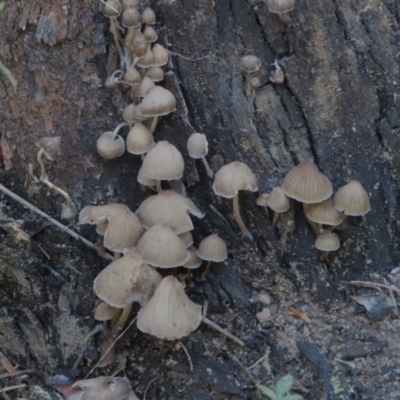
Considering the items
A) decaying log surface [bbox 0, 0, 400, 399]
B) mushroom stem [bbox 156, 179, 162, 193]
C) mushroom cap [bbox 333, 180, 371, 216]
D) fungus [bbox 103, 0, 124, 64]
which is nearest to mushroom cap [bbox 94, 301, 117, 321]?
Result: decaying log surface [bbox 0, 0, 400, 399]

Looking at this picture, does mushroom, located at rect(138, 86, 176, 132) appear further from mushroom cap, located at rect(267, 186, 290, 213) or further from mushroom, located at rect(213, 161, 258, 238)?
mushroom cap, located at rect(267, 186, 290, 213)

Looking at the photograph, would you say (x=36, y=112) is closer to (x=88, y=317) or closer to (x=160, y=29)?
(x=160, y=29)

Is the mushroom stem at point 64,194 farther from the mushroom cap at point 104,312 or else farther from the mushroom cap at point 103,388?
the mushroom cap at point 103,388

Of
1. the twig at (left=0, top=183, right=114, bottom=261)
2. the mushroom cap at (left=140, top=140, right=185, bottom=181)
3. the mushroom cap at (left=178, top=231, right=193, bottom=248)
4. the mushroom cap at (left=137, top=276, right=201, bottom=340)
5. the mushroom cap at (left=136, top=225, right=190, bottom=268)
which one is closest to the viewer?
the mushroom cap at (left=137, top=276, right=201, bottom=340)

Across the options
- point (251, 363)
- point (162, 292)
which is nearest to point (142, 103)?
point (162, 292)

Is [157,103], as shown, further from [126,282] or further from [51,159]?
[126,282]

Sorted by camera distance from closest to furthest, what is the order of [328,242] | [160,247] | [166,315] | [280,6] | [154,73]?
[166,315], [160,247], [280,6], [328,242], [154,73]

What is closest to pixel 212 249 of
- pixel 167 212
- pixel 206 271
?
pixel 206 271
